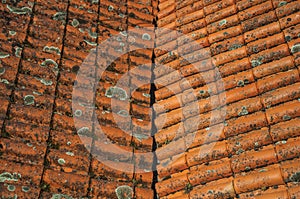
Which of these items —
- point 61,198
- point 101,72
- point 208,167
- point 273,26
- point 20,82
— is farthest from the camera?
point 101,72

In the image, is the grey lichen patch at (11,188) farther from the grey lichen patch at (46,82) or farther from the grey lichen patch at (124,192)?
the grey lichen patch at (46,82)

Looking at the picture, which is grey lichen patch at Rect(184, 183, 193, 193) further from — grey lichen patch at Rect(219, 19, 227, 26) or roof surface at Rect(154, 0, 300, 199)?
grey lichen patch at Rect(219, 19, 227, 26)

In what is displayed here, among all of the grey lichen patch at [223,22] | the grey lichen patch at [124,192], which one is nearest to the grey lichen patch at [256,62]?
the grey lichen patch at [223,22]

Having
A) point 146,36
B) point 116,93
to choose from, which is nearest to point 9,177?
point 116,93

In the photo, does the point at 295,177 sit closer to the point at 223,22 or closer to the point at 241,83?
the point at 241,83

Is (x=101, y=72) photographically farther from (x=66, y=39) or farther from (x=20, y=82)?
(x=20, y=82)

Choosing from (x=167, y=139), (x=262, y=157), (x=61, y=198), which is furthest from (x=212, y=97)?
(x=61, y=198)
